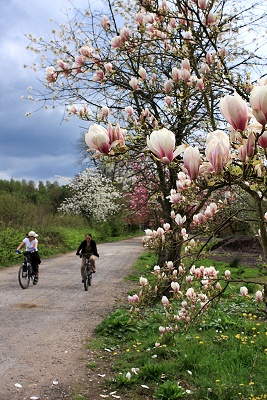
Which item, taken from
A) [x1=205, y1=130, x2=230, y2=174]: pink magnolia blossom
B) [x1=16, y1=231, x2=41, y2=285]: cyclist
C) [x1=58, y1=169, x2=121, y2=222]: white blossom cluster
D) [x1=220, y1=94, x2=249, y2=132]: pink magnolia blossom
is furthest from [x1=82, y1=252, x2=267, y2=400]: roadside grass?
[x1=58, y1=169, x2=121, y2=222]: white blossom cluster

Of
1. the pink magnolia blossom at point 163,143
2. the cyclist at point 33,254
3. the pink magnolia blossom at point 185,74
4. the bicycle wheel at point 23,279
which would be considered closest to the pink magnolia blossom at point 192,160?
the pink magnolia blossom at point 163,143

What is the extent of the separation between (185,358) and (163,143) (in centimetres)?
400

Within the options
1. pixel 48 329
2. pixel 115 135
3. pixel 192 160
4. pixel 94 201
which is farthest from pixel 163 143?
pixel 94 201

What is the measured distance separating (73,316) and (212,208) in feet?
17.1

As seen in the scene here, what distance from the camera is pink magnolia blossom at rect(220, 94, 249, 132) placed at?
119 cm

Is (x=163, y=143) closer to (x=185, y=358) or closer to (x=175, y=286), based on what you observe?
(x=175, y=286)

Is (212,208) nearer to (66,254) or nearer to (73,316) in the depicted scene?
(73,316)

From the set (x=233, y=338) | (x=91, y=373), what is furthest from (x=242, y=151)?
(x=233, y=338)

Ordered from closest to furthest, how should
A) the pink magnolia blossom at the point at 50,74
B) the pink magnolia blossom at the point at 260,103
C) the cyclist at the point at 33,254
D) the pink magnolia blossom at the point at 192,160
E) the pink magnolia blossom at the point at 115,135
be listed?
the pink magnolia blossom at the point at 260,103
the pink magnolia blossom at the point at 192,160
the pink magnolia blossom at the point at 115,135
the pink magnolia blossom at the point at 50,74
the cyclist at the point at 33,254

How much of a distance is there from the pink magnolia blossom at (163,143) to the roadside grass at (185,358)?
2.09 m

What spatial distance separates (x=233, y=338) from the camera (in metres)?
5.46

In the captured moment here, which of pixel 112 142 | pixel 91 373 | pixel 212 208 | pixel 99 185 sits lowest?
pixel 91 373

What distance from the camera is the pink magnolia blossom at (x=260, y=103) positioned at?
3.67 ft

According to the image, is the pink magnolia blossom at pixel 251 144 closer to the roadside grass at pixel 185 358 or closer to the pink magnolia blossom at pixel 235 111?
the pink magnolia blossom at pixel 235 111
